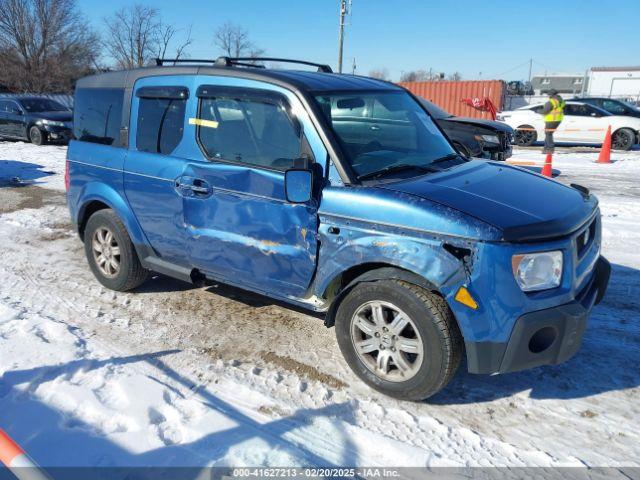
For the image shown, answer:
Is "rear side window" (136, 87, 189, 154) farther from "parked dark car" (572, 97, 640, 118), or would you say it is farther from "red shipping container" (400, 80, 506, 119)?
"red shipping container" (400, 80, 506, 119)

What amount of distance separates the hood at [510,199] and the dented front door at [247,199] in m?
0.74

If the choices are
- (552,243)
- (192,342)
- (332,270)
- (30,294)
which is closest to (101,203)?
(30,294)

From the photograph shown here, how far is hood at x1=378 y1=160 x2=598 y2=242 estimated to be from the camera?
2903mm

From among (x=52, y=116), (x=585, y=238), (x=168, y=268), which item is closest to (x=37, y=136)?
(x=52, y=116)

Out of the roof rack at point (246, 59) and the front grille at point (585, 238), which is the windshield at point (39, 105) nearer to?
the roof rack at point (246, 59)

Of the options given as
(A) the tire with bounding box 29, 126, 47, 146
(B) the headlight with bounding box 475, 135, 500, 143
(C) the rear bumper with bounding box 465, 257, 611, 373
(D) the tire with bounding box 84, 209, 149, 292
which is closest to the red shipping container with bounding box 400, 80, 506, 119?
(B) the headlight with bounding box 475, 135, 500, 143

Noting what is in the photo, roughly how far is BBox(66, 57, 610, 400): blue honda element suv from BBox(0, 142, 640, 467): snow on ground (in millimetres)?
319

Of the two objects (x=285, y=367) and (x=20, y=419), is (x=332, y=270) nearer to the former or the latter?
(x=285, y=367)

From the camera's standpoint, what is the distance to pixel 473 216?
2.89m

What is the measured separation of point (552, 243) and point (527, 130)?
49.9 ft

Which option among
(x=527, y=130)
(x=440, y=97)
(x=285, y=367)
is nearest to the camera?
(x=285, y=367)

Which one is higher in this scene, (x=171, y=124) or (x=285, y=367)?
(x=171, y=124)

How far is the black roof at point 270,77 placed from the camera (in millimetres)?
3751

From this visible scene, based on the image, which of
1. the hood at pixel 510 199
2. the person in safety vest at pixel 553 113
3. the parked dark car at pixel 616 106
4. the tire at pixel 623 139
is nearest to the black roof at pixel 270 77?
the hood at pixel 510 199
